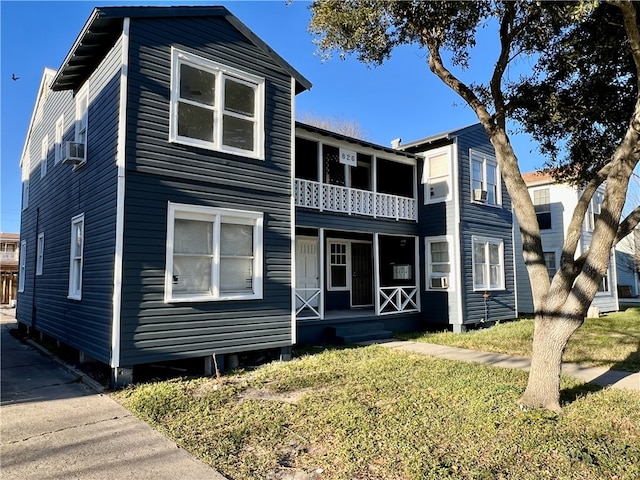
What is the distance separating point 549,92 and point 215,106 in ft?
20.2

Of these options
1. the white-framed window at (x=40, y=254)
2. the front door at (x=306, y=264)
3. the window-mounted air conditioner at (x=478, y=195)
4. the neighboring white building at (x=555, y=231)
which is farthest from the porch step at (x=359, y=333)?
the neighboring white building at (x=555, y=231)

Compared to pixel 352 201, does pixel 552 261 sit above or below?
below

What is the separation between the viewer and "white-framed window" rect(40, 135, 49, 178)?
38.3 ft

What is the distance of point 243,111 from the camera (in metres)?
8.50

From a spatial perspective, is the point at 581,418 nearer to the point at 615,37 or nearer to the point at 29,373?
the point at 615,37

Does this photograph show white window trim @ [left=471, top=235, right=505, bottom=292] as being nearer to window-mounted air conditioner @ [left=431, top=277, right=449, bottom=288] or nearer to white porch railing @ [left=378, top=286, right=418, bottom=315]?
window-mounted air conditioner @ [left=431, top=277, right=449, bottom=288]

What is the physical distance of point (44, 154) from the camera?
11.9 m

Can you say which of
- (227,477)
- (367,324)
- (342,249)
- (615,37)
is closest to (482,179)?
(342,249)

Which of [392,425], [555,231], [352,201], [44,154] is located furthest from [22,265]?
[555,231]

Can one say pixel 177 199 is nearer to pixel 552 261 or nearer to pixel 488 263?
pixel 488 263

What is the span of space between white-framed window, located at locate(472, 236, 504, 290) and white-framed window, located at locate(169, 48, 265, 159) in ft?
26.3

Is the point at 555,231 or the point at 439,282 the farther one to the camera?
the point at 555,231

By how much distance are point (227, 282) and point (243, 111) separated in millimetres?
3319

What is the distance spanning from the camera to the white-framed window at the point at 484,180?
44.5ft
